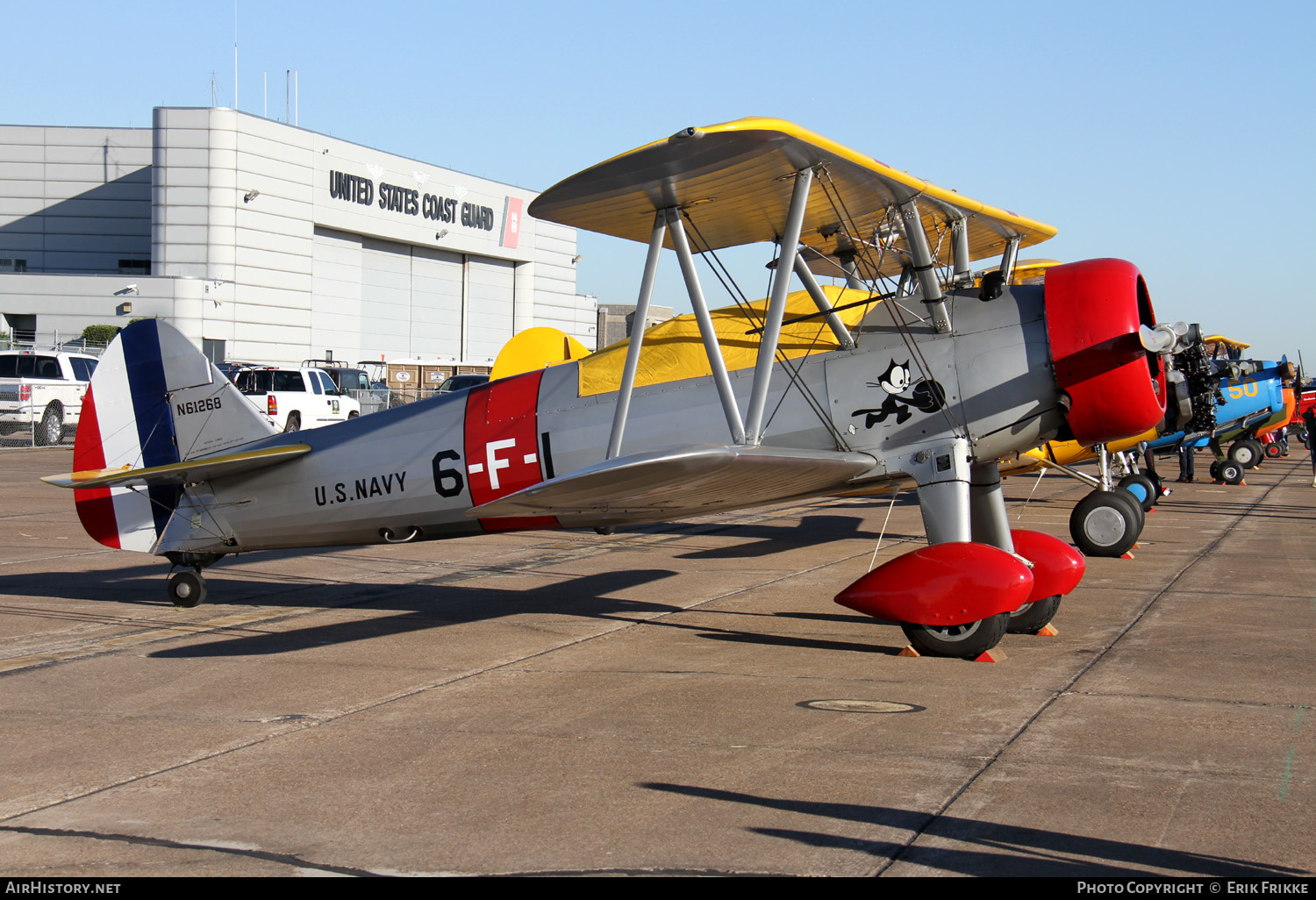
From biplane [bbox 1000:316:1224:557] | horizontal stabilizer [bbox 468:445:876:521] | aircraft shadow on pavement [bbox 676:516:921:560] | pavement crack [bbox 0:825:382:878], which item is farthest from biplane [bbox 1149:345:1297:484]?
pavement crack [bbox 0:825:382:878]

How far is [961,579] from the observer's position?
21.3 feet

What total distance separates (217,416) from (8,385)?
2319cm

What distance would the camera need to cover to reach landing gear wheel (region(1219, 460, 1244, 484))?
75.8ft

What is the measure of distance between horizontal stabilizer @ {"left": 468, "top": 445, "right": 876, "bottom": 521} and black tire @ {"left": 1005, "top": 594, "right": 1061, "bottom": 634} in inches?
54.9

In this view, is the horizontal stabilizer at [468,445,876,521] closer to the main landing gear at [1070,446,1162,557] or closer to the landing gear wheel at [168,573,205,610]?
the landing gear wheel at [168,573,205,610]

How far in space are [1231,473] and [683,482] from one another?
66.8 feet

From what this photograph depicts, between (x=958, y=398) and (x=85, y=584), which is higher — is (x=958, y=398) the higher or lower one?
the higher one

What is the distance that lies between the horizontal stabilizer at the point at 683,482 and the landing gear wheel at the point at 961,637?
1.09 meters

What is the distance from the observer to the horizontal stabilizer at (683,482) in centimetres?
603

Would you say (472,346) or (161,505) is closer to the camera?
(161,505)

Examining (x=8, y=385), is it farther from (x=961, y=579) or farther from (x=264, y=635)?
(x=961, y=579)

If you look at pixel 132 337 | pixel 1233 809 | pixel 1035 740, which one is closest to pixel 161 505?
pixel 132 337

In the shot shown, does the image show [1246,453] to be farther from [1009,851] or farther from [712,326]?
[1009,851]

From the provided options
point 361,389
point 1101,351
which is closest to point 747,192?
point 1101,351
